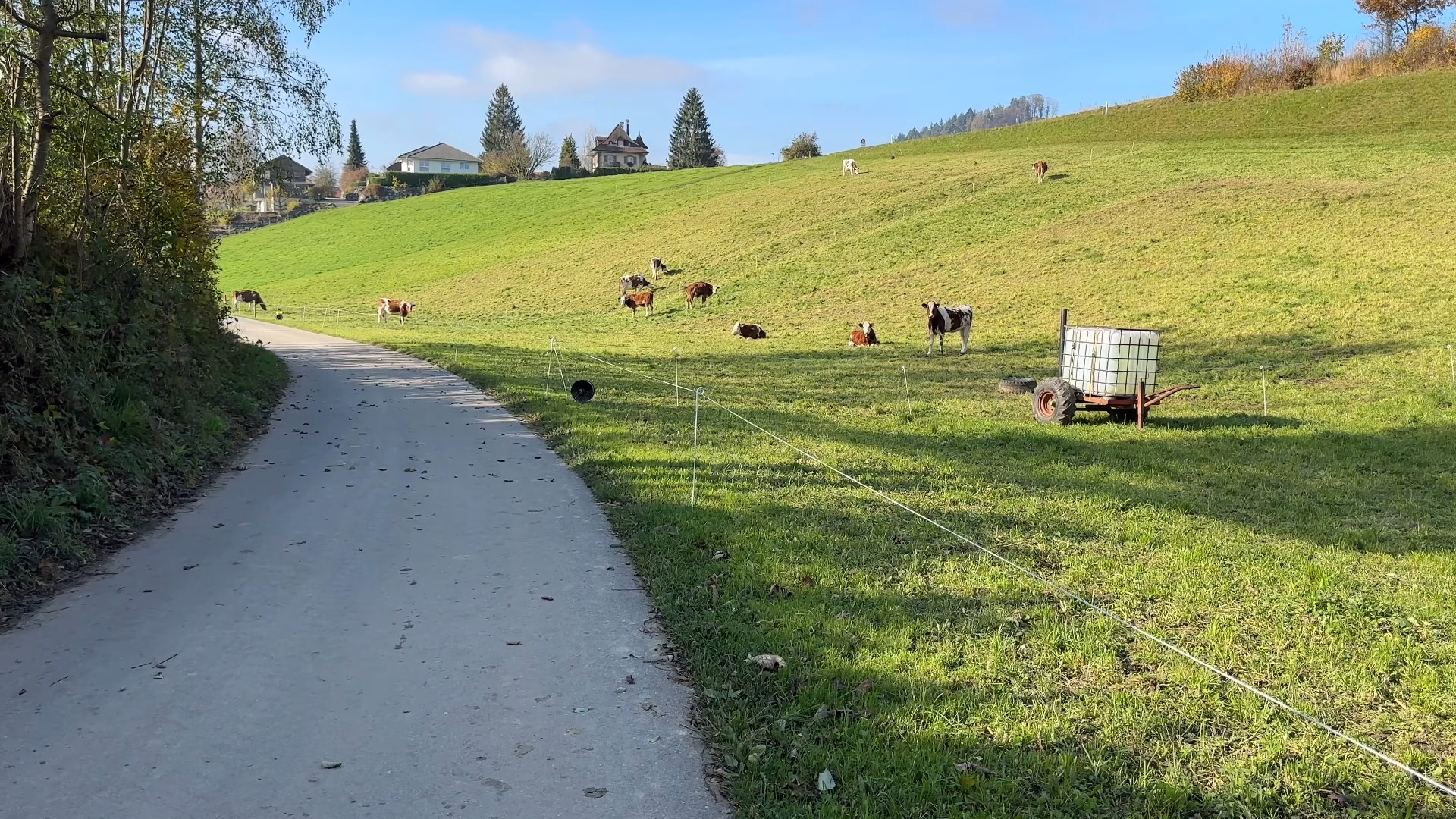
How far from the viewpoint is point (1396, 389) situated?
14289mm

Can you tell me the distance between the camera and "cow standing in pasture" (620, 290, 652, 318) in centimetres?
3503

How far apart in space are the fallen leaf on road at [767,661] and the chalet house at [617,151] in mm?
154401

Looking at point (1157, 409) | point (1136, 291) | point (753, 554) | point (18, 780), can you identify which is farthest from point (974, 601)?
point (1136, 291)

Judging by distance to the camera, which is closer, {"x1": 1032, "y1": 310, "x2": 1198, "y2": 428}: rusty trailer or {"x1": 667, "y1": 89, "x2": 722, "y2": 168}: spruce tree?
{"x1": 1032, "y1": 310, "x2": 1198, "y2": 428}: rusty trailer

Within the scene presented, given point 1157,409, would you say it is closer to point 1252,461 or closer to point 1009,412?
point 1009,412

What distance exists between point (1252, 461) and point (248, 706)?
10213 millimetres

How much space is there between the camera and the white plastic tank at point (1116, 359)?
41.3ft

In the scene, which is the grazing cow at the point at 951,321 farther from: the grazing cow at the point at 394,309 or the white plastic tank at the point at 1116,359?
the grazing cow at the point at 394,309

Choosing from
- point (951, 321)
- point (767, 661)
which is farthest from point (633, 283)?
point (767, 661)

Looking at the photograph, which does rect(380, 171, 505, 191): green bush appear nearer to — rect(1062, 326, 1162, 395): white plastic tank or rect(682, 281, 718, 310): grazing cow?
rect(682, 281, 718, 310): grazing cow

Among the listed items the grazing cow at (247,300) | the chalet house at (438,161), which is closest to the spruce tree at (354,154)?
the chalet house at (438,161)

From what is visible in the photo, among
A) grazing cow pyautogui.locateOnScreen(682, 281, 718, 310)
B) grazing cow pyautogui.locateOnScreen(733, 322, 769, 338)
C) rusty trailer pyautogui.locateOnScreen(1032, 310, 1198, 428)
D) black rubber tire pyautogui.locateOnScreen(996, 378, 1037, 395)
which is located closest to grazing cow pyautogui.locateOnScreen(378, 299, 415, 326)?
grazing cow pyautogui.locateOnScreen(682, 281, 718, 310)

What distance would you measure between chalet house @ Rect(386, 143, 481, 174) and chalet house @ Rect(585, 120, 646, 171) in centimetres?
1952

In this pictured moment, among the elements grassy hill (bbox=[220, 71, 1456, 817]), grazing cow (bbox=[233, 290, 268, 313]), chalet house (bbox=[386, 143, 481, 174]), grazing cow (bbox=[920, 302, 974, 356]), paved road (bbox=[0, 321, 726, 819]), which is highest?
chalet house (bbox=[386, 143, 481, 174])
